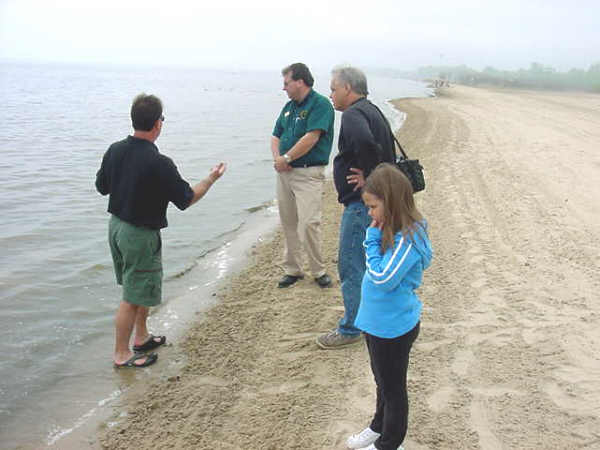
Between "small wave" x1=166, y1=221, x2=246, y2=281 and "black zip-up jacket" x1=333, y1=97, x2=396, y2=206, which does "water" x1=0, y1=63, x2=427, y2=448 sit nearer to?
"small wave" x1=166, y1=221, x2=246, y2=281

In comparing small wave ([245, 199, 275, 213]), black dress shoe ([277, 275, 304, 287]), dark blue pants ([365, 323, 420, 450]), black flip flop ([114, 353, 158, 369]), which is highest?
dark blue pants ([365, 323, 420, 450])

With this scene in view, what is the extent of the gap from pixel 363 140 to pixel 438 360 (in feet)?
5.78

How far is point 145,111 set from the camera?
3584mm

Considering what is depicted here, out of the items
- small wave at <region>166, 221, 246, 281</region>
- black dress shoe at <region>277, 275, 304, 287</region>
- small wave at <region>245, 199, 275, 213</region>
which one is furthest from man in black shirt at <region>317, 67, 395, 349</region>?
small wave at <region>245, 199, 275, 213</region>

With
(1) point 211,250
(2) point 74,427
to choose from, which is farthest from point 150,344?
(1) point 211,250

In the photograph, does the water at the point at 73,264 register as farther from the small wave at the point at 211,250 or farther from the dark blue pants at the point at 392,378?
the dark blue pants at the point at 392,378

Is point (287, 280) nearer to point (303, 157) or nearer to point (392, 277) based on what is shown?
point (303, 157)

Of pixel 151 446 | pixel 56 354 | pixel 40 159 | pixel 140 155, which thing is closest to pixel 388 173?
pixel 140 155

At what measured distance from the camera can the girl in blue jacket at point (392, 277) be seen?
8.03 ft

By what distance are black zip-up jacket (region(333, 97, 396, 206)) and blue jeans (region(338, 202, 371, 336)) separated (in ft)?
0.45

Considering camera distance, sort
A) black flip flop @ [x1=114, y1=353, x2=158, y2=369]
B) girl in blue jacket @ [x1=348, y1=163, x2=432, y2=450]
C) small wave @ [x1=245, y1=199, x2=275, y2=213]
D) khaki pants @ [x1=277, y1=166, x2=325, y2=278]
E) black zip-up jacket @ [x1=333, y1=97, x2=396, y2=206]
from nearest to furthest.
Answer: girl in blue jacket @ [x1=348, y1=163, x2=432, y2=450] → black zip-up jacket @ [x1=333, y1=97, x2=396, y2=206] → black flip flop @ [x1=114, y1=353, x2=158, y2=369] → khaki pants @ [x1=277, y1=166, x2=325, y2=278] → small wave @ [x1=245, y1=199, x2=275, y2=213]

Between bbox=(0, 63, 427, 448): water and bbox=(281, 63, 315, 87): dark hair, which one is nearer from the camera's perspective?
bbox=(0, 63, 427, 448): water

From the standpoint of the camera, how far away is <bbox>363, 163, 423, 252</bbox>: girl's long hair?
8.08 ft

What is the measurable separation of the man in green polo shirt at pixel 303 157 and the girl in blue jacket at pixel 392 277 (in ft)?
7.63
